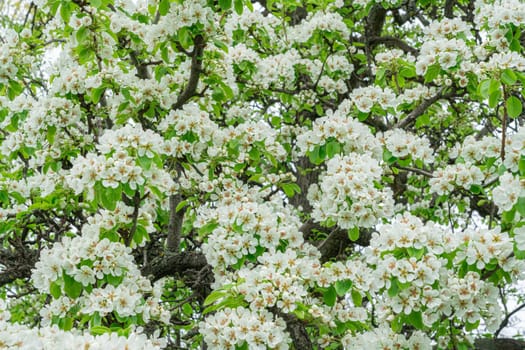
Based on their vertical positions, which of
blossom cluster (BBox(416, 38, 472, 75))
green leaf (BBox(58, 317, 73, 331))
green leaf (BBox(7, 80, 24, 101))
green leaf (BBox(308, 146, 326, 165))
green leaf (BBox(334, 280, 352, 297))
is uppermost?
green leaf (BBox(7, 80, 24, 101))

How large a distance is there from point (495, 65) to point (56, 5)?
234 cm

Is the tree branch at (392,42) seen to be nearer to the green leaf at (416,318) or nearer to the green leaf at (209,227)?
the green leaf at (209,227)

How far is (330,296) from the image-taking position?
292 centimetres

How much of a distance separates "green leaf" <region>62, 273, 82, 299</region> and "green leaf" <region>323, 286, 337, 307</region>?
1.23 meters

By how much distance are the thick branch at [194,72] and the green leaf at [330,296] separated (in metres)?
1.64

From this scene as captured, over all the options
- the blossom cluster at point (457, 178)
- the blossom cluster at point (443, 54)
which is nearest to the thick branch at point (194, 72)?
the blossom cluster at point (443, 54)

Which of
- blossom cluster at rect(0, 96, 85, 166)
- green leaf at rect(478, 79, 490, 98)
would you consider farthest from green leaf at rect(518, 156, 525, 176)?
blossom cluster at rect(0, 96, 85, 166)

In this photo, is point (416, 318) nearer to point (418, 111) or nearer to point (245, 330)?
point (245, 330)

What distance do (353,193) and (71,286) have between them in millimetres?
1458

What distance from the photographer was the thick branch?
3564 mm

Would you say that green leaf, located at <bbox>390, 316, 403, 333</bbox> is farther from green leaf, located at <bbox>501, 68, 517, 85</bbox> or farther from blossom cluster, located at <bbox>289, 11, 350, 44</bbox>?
blossom cluster, located at <bbox>289, 11, 350, 44</bbox>

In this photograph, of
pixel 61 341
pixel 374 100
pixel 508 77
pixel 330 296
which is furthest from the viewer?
pixel 374 100

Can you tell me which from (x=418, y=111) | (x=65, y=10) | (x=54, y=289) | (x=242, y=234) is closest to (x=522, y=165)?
(x=242, y=234)

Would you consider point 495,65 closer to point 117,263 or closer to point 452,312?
point 452,312
